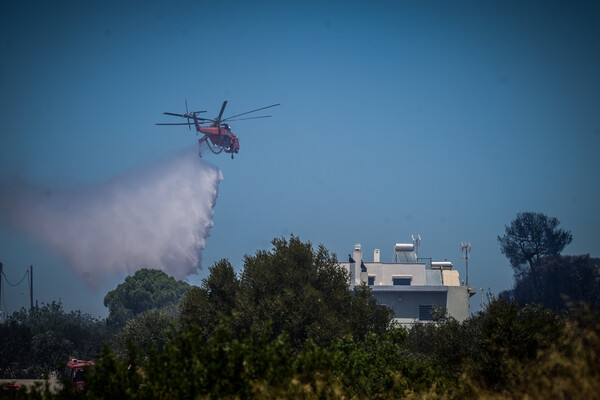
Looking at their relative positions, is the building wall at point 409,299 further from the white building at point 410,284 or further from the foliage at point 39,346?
the foliage at point 39,346

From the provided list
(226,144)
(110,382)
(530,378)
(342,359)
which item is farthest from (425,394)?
(226,144)

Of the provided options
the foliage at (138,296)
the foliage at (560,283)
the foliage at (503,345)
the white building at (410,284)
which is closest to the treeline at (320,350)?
the foliage at (503,345)

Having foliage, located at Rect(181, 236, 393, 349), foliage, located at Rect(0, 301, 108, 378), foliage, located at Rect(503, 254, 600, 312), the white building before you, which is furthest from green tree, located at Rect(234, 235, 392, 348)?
foliage, located at Rect(503, 254, 600, 312)

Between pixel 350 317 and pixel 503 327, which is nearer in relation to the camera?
pixel 503 327

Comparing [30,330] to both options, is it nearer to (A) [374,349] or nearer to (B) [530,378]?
(A) [374,349]

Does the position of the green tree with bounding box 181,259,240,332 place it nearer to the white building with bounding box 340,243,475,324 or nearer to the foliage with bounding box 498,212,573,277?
the white building with bounding box 340,243,475,324

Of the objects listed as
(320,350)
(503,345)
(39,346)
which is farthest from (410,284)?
(320,350)
